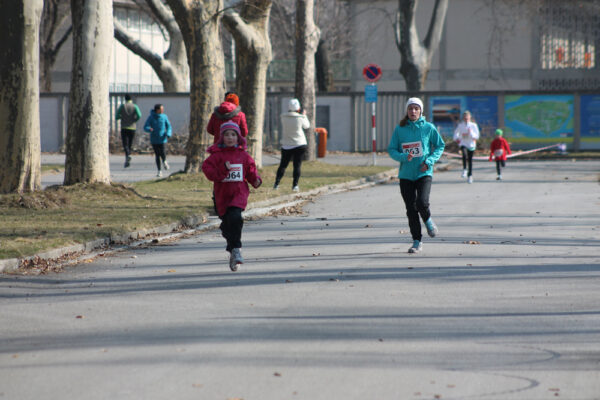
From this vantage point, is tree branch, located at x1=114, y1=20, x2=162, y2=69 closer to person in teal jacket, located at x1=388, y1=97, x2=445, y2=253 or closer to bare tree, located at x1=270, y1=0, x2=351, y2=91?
bare tree, located at x1=270, y1=0, x2=351, y2=91

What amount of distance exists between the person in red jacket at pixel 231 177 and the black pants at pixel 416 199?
213cm

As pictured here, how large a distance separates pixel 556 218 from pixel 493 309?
7448 millimetres

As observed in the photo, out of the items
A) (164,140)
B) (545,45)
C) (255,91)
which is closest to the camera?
(255,91)

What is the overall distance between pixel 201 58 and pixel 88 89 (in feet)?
15.5

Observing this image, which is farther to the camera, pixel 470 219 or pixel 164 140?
pixel 164 140

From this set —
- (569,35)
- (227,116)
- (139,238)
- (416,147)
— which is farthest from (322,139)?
(569,35)

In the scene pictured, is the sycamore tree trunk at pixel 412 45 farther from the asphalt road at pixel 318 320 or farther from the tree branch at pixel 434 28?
the asphalt road at pixel 318 320

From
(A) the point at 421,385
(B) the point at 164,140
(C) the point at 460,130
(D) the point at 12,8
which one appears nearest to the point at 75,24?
(D) the point at 12,8

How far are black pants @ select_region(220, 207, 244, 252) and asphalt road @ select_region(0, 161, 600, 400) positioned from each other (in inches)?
12.5

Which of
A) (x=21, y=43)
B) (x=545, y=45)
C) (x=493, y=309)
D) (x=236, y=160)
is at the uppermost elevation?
(x=545, y=45)

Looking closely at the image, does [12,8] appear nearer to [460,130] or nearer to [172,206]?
[172,206]

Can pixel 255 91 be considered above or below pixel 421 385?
above

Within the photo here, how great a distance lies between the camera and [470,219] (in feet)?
46.1

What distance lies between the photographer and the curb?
32.0ft
